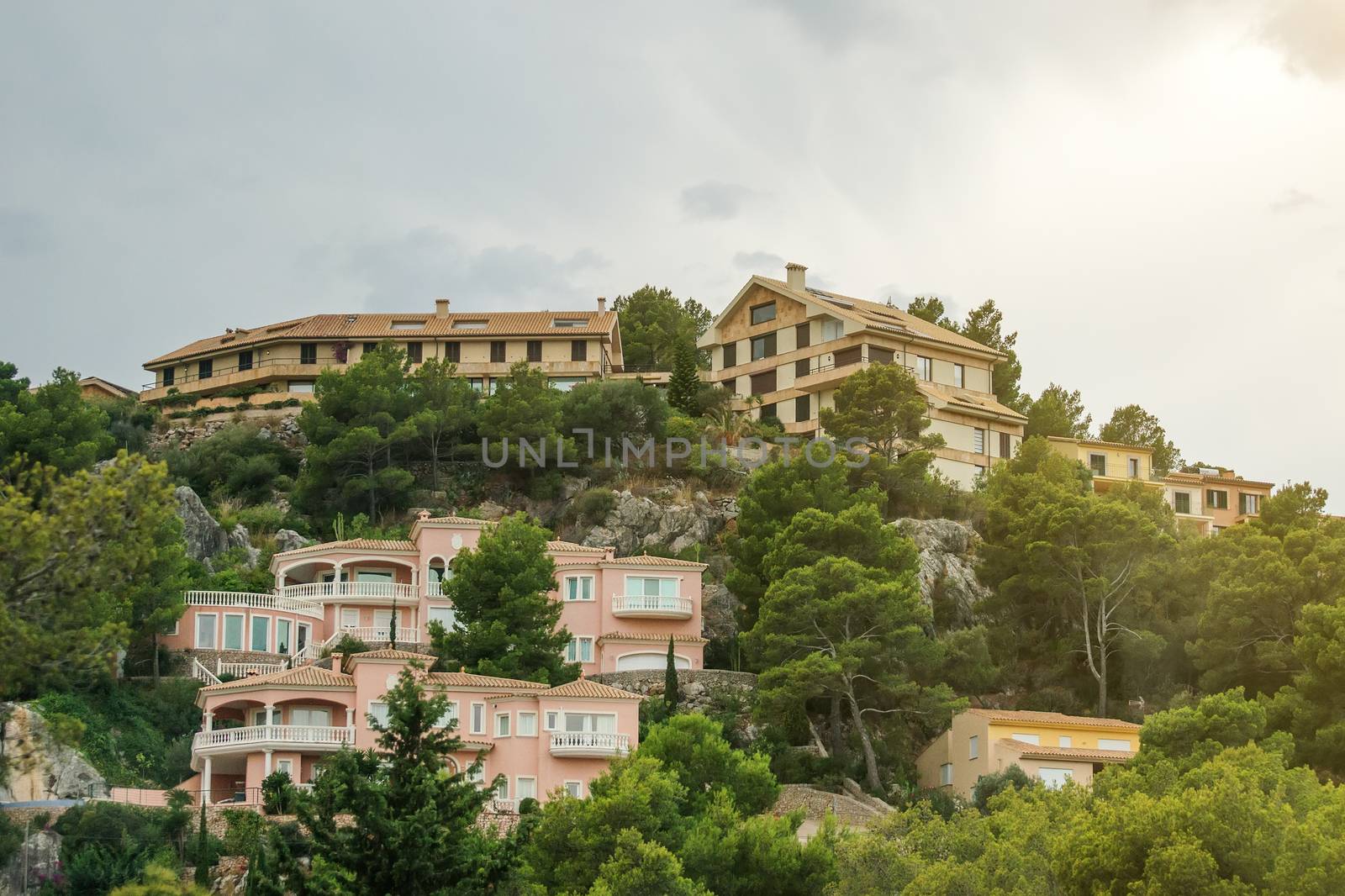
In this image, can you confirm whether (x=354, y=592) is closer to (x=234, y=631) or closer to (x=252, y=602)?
(x=252, y=602)

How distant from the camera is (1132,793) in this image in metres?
46.2

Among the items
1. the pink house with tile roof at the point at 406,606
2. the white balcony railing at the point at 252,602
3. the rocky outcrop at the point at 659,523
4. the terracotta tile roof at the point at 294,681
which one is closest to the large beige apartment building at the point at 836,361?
the rocky outcrop at the point at 659,523

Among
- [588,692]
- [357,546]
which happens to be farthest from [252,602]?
[588,692]

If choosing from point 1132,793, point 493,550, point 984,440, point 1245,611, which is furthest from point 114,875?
point 984,440

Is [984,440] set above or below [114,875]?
above

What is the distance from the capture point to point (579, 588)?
6694 cm

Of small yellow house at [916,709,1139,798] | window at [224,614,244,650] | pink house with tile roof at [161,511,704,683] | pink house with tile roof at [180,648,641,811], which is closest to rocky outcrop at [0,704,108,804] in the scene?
pink house with tile roof at [180,648,641,811]

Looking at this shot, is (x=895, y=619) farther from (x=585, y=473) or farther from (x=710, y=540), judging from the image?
(x=585, y=473)

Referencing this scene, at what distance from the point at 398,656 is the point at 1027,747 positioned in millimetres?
18838

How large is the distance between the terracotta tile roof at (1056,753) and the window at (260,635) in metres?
23.9

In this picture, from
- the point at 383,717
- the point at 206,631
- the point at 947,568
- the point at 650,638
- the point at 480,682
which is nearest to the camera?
the point at 383,717

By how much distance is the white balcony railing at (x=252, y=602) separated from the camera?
2539 inches

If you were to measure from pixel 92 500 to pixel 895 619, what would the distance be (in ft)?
111

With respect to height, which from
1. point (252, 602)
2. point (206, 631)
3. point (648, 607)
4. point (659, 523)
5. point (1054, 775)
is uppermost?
point (659, 523)
